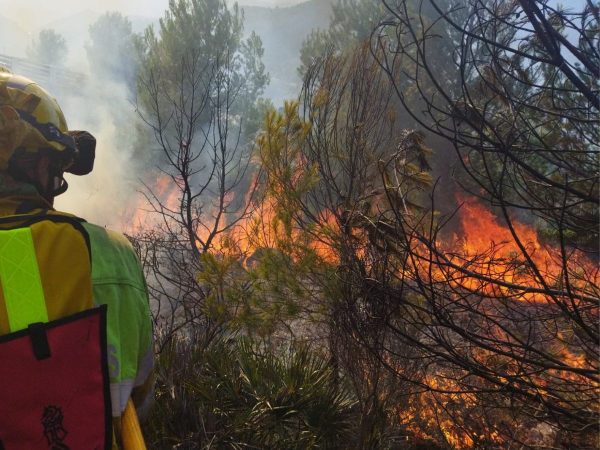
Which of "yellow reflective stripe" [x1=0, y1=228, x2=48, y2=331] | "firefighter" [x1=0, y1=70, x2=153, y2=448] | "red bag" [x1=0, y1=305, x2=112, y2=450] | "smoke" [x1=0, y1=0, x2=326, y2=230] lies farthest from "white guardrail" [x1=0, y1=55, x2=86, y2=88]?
"red bag" [x1=0, y1=305, x2=112, y2=450]

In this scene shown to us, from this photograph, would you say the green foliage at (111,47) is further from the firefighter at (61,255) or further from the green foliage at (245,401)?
the firefighter at (61,255)

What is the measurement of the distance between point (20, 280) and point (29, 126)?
21.6 inches

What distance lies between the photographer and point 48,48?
32.9m

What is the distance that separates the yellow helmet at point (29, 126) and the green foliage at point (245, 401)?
2484 millimetres

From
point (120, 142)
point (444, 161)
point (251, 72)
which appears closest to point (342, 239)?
point (444, 161)

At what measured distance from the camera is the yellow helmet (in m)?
1.35

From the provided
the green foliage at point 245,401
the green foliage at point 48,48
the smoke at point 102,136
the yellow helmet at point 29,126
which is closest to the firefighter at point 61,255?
the yellow helmet at point 29,126

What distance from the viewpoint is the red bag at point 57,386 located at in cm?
108

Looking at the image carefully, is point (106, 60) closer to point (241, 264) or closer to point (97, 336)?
point (241, 264)

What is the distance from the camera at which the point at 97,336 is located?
1176mm

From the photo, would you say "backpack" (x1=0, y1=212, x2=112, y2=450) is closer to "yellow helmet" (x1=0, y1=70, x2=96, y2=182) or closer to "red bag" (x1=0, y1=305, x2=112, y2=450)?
"red bag" (x1=0, y1=305, x2=112, y2=450)

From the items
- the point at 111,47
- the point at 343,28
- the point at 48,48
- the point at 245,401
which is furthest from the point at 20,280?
the point at 48,48

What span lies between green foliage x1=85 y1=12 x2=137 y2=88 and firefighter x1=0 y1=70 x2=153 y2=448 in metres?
27.9

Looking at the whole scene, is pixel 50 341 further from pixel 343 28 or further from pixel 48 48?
pixel 48 48
